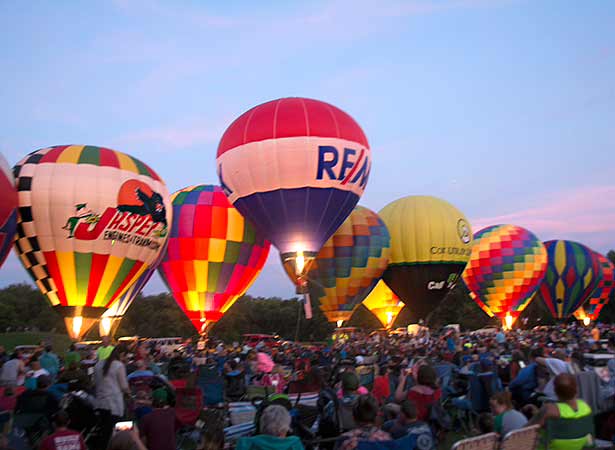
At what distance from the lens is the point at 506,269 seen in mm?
30188

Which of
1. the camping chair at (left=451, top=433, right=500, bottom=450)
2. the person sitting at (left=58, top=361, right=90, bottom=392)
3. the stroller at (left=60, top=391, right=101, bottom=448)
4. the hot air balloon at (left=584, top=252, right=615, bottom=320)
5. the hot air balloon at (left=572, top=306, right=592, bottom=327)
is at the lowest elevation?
the stroller at (left=60, top=391, right=101, bottom=448)

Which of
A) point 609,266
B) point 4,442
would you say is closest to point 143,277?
point 4,442

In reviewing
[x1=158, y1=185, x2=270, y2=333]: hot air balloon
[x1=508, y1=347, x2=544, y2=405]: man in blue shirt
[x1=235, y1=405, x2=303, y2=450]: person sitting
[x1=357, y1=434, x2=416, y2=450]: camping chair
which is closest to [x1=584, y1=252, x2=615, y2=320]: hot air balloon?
[x1=158, y1=185, x2=270, y2=333]: hot air balloon

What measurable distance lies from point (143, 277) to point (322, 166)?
755 centimetres

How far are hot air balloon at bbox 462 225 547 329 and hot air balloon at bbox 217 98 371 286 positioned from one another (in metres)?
15.5

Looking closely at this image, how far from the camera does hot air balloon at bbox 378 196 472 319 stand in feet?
76.3

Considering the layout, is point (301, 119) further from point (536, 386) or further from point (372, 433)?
point (372, 433)

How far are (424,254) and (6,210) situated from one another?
14993 millimetres

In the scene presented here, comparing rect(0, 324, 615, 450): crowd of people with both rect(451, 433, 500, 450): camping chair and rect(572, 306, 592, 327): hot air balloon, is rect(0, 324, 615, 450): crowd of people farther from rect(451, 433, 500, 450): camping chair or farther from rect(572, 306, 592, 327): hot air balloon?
rect(572, 306, 592, 327): hot air balloon

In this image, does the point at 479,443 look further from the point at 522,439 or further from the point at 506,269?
the point at 506,269

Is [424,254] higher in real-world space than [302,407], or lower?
higher

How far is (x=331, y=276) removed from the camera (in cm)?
2167

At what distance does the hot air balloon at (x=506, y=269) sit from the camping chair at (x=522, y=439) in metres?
28.0

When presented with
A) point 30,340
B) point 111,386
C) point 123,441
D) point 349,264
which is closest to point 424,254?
point 349,264
